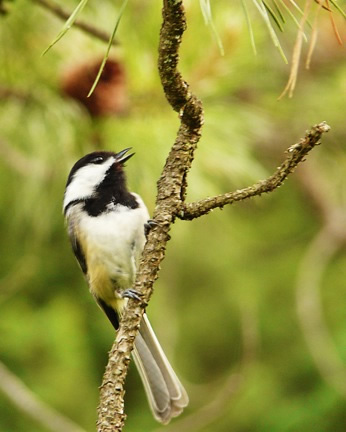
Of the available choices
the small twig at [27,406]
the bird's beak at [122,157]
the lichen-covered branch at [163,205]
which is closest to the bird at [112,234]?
the bird's beak at [122,157]

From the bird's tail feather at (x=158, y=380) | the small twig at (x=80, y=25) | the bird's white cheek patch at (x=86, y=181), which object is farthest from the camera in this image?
the bird's white cheek patch at (x=86, y=181)

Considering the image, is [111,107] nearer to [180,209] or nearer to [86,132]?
[86,132]

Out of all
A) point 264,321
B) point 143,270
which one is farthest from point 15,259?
point 143,270

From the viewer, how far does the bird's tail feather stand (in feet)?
7.30

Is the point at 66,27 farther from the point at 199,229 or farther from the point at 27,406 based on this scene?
the point at 199,229

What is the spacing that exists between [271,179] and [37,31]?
122cm

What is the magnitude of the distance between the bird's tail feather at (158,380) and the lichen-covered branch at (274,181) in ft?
3.00

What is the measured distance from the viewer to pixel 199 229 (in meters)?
3.93

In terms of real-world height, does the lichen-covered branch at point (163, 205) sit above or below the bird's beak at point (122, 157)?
above

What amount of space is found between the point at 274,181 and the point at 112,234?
3.57 feet

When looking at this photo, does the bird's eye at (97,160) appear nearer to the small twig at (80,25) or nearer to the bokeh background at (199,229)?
the bokeh background at (199,229)

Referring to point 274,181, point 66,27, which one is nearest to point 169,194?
point 274,181

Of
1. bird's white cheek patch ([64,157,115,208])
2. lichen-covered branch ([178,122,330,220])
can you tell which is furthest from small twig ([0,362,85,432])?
lichen-covered branch ([178,122,330,220])

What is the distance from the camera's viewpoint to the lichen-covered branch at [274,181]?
1281 millimetres
